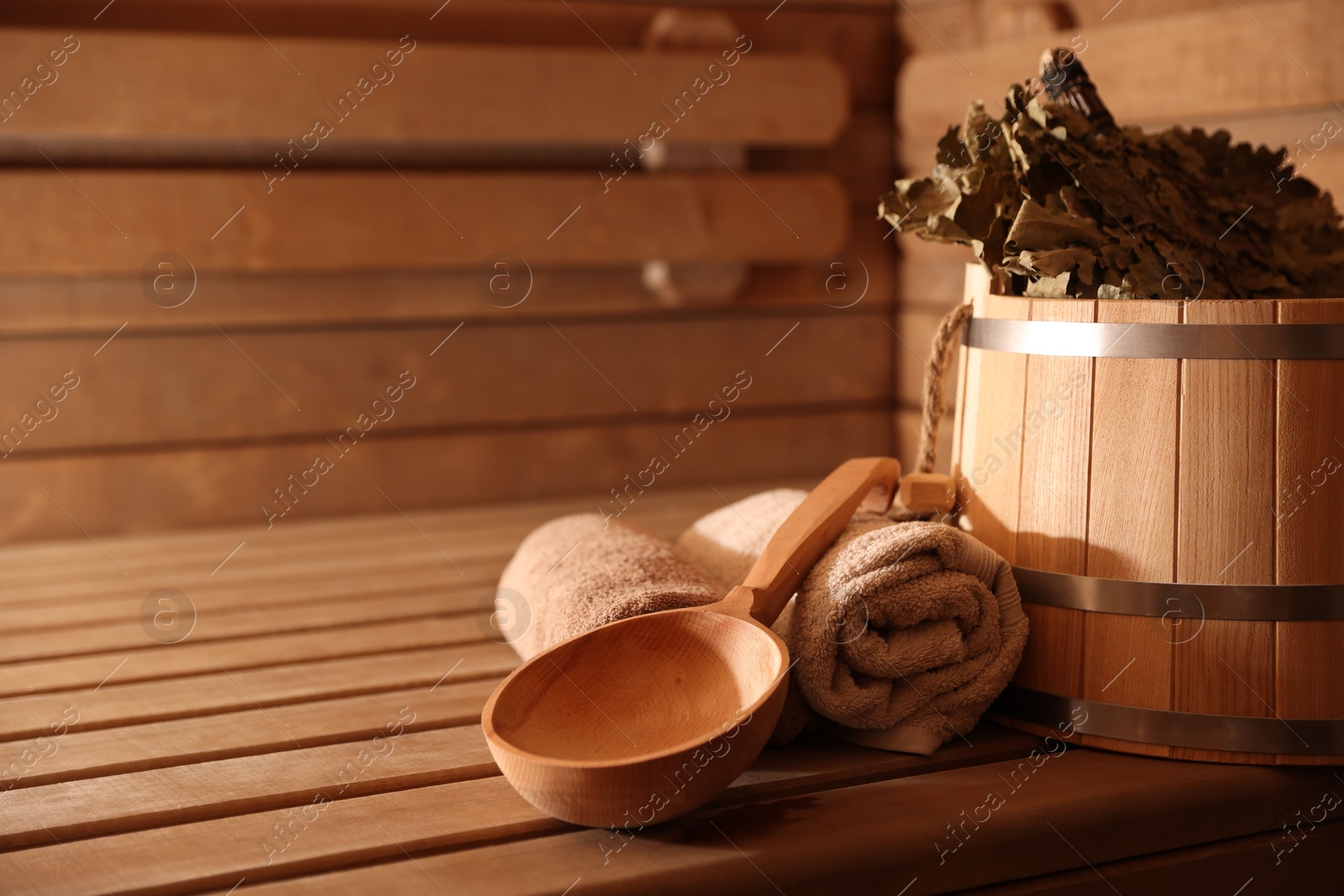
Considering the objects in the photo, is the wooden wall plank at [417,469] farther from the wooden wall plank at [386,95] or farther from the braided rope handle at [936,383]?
the braided rope handle at [936,383]

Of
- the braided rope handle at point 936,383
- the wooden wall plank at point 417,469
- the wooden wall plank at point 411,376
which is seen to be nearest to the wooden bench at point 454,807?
the braided rope handle at point 936,383

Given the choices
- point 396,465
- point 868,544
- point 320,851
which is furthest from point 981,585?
point 396,465

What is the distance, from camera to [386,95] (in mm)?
2223

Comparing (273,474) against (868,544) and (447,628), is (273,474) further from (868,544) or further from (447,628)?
(868,544)

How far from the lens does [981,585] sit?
1001 mm

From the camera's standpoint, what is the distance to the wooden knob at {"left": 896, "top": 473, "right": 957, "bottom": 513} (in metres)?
1.12

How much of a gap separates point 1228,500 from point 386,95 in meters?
1.75

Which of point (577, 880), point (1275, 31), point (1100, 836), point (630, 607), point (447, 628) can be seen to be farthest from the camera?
point (1275, 31)

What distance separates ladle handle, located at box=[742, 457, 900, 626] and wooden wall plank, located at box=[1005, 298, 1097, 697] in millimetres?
161

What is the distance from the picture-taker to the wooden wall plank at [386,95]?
2072 mm

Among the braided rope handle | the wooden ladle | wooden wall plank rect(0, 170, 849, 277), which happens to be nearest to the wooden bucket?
the braided rope handle

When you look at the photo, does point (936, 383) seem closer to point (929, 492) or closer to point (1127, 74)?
point (929, 492)

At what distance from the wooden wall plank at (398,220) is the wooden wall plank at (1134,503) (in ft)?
5.06

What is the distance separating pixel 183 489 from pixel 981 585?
1757 mm
